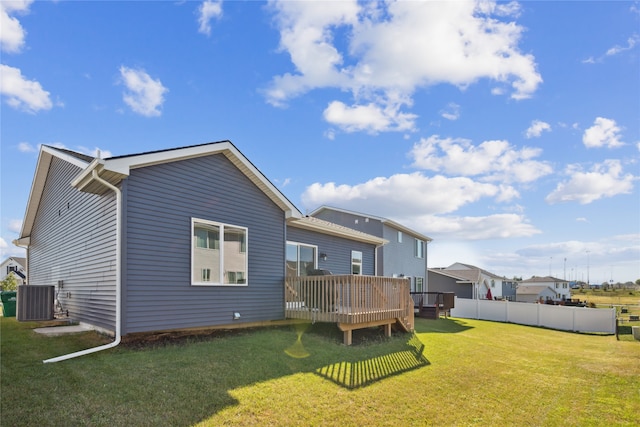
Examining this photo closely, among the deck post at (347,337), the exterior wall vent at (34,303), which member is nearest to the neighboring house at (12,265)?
the exterior wall vent at (34,303)

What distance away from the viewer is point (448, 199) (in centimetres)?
1820

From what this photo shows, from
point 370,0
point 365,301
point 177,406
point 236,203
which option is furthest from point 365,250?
point 177,406

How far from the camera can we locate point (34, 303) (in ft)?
33.0

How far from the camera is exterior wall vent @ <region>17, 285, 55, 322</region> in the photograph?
9.95 metres

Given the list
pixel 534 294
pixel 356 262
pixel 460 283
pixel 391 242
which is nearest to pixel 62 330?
pixel 356 262

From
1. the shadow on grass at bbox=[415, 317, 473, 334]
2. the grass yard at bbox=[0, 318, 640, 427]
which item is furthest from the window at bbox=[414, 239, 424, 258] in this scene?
the grass yard at bbox=[0, 318, 640, 427]

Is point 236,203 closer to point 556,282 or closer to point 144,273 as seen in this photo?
point 144,273

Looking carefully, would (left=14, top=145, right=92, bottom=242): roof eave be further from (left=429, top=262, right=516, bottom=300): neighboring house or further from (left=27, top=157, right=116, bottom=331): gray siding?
(left=429, top=262, right=516, bottom=300): neighboring house

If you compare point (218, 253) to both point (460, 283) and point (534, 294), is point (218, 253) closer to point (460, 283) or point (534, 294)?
point (460, 283)

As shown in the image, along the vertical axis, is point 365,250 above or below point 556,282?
above

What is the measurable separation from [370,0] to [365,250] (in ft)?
33.4

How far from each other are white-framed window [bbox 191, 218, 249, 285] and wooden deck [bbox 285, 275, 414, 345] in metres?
1.74

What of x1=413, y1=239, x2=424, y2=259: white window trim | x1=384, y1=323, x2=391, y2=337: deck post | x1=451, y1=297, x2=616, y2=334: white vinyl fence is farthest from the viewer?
x1=413, y1=239, x2=424, y2=259: white window trim

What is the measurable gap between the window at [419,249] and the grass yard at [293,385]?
53.9 ft
